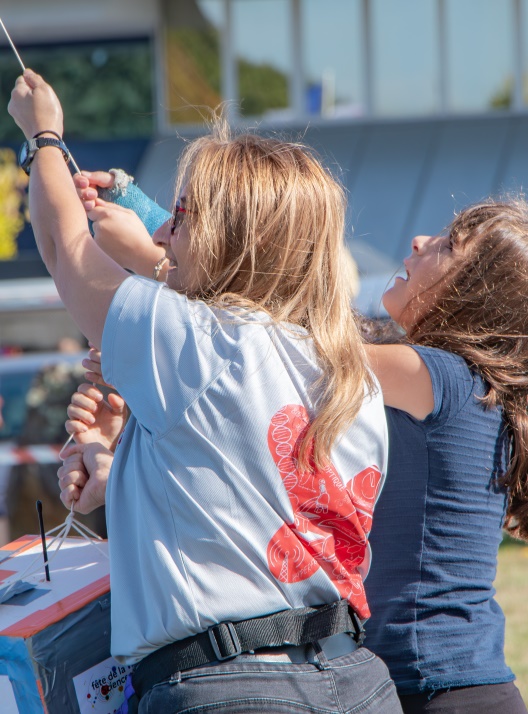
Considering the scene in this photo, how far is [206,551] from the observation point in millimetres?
1427

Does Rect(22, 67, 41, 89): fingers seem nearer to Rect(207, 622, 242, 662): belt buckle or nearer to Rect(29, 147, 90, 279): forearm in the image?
Rect(29, 147, 90, 279): forearm

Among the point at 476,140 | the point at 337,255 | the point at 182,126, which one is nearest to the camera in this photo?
the point at 337,255

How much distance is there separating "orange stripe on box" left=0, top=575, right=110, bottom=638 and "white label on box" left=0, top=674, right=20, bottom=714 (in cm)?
7

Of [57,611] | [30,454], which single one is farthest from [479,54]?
[57,611]

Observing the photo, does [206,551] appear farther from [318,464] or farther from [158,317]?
[158,317]

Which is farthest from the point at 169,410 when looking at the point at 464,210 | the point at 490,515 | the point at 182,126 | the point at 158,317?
the point at 182,126

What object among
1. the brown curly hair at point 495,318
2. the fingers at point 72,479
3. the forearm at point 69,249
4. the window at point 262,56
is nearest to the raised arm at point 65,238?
the forearm at point 69,249

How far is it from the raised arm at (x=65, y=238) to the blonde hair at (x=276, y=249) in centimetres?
17

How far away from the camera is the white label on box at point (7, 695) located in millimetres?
1484

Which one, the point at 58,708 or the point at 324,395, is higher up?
the point at 324,395

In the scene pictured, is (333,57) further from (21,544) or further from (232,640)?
(232,640)

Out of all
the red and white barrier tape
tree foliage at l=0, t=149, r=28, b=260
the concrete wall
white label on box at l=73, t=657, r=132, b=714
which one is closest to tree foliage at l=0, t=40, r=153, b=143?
the concrete wall

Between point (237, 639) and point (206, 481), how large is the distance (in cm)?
25

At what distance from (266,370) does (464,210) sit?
2.71ft
